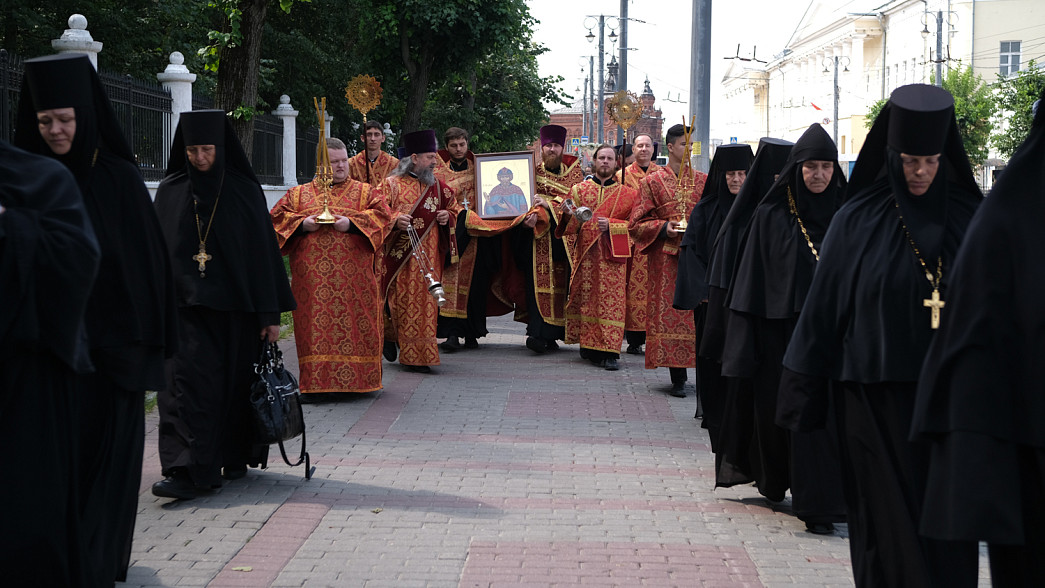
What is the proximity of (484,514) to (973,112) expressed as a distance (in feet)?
136

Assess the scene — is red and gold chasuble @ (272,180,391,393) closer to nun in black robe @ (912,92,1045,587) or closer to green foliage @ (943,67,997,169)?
nun in black robe @ (912,92,1045,587)

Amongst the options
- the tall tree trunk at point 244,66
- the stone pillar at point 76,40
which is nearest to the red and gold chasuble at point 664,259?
the stone pillar at point 76,40

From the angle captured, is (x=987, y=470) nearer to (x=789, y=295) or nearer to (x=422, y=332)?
(x=789, y=295)

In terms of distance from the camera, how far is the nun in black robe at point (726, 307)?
7.02 m

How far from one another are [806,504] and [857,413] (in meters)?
1.71

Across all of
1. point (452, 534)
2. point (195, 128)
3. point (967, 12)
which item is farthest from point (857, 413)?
point (967, 12)

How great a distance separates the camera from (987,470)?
11.4ft

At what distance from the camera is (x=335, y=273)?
9.70 metres

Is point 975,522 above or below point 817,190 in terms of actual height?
below

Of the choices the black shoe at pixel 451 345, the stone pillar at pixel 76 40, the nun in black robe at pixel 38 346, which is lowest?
the black shoe at pixel 451 345

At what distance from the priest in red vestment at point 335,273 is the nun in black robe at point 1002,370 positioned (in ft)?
21.0

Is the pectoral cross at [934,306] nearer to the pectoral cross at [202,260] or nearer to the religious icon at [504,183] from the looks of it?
the pectoral cross at [202,260]

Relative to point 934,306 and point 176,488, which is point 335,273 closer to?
point 176,488

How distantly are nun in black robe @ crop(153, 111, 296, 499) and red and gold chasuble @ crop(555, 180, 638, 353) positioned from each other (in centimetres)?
570
